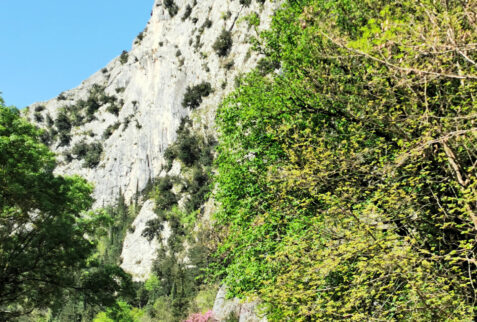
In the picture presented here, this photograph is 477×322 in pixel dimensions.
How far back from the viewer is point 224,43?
7162 centimetres

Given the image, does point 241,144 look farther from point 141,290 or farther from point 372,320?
point 141,290

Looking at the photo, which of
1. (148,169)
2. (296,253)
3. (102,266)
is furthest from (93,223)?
(148,169)

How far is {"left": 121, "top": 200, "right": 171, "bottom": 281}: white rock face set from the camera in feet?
220

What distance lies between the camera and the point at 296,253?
272 inches

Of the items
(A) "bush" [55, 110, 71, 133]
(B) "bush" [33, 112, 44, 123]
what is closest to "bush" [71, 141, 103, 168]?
(A) "bush" [55, 110, 71, 133]

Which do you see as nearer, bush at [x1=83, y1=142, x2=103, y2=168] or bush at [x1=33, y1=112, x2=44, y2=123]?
bush at [x1=83, y1=142, x2=103, y2=168]

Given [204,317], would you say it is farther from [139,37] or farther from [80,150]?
[139,37]

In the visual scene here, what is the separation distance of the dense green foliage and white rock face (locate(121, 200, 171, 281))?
54390 millimetres

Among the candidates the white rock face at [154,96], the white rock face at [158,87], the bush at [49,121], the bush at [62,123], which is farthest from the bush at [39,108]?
the bush at [62,123]

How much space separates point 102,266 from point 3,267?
12.4ft

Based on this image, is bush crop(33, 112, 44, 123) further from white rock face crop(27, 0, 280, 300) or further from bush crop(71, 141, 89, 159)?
bush crop(71, 141, 89, 159)

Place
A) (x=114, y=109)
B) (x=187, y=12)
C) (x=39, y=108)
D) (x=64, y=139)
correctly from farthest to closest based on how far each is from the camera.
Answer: (x=39, y=108)
(x=114, y=109)
(x=64, y=139)
(x=187, y=12)

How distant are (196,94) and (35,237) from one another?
65.1 meters

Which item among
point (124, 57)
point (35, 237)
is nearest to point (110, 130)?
point (124, 57)
